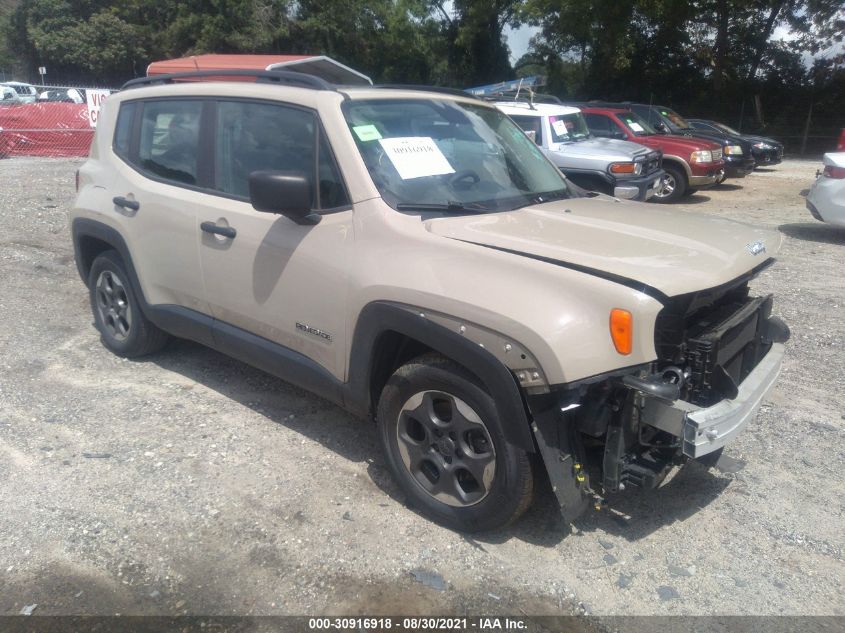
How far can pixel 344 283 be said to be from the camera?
357 centimetres

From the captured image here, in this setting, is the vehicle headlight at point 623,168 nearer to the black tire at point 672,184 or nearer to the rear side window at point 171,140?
the black tire at point 672,184

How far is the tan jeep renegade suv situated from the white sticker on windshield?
7413 mm

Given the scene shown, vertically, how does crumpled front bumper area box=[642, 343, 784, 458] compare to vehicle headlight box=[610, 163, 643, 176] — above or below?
above

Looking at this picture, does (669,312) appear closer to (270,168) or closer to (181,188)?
(270,168)

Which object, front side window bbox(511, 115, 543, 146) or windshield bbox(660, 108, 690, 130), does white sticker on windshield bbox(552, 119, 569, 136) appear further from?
windshield bbox(660, 108, 690, 130)

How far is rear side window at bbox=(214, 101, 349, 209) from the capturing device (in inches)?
148

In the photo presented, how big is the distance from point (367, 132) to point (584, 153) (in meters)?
8.15

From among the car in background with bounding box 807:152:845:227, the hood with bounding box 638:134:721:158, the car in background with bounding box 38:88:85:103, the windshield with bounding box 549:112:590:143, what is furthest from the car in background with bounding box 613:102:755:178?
the car in background with bounding box 38:88:85:103

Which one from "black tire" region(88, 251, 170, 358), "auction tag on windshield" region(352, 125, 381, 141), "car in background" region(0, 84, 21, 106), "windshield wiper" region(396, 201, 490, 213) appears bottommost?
"black tire" region(88, 251, 170, 358)

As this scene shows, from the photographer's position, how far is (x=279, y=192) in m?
3.48

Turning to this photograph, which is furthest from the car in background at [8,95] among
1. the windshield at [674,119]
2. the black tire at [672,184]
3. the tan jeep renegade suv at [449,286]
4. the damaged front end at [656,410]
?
the damaged front end at [656,410]

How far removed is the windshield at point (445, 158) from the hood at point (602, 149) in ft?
23.1

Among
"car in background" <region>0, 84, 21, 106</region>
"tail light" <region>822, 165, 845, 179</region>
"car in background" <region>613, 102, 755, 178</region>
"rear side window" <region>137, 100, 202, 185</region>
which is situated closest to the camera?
"rear side window" <region>137, 100, 202, 185</region>

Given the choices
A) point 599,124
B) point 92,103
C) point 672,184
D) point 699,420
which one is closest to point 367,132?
point 699,420
